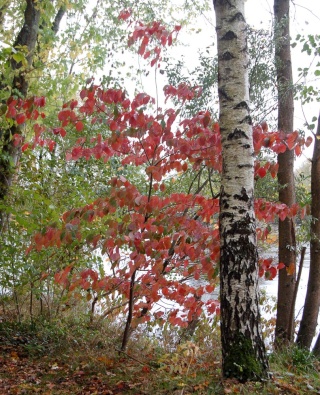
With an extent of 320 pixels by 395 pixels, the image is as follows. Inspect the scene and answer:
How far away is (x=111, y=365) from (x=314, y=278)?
316 centimetres

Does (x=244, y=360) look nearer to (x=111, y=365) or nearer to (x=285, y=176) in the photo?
(x=111, y=365)

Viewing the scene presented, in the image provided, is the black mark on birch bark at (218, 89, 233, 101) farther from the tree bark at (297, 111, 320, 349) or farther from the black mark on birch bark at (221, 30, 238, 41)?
the tree bark at (297, 111, 320, 349)

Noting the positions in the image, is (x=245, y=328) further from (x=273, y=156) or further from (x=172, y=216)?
(x=273, y=156)

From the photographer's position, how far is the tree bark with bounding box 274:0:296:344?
5.48 meters

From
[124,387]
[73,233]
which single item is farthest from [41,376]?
[73,233]

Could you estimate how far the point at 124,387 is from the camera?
Answer: 129 inches

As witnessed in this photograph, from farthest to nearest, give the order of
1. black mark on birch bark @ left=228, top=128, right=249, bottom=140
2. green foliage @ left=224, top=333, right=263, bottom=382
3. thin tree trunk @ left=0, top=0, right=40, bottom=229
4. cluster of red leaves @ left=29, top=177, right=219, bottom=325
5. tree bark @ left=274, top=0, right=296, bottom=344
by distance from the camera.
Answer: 1. tree bark @ left=274, top=0, right=296, bottom=344
2. thin tree trunk @ left=0, top=0, right=40, bottom=229
3. cluster of red leaves @ left=29, top=177, right=219, bottom=325
4. black mark on birch bark @ left=228, top=128, right=249, bottom=140
5. green foliage @ left=224, top=333, right=263, bottom=382

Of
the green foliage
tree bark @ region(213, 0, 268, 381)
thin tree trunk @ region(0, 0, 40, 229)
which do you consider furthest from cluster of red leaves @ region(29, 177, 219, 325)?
thin tree trunk @ region(0, 0, 40, 229)

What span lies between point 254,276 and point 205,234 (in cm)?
85

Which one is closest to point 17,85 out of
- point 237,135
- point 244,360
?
point 237,135

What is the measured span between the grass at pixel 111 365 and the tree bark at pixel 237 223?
0.74 feet

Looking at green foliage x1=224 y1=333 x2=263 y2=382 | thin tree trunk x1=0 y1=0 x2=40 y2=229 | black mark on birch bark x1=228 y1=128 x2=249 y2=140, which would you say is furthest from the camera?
thin tree trunk x1=0 y1=0 x2=40 y2=229

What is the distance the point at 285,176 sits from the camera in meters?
5.63

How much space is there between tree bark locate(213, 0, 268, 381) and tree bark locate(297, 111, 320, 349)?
115 inches
